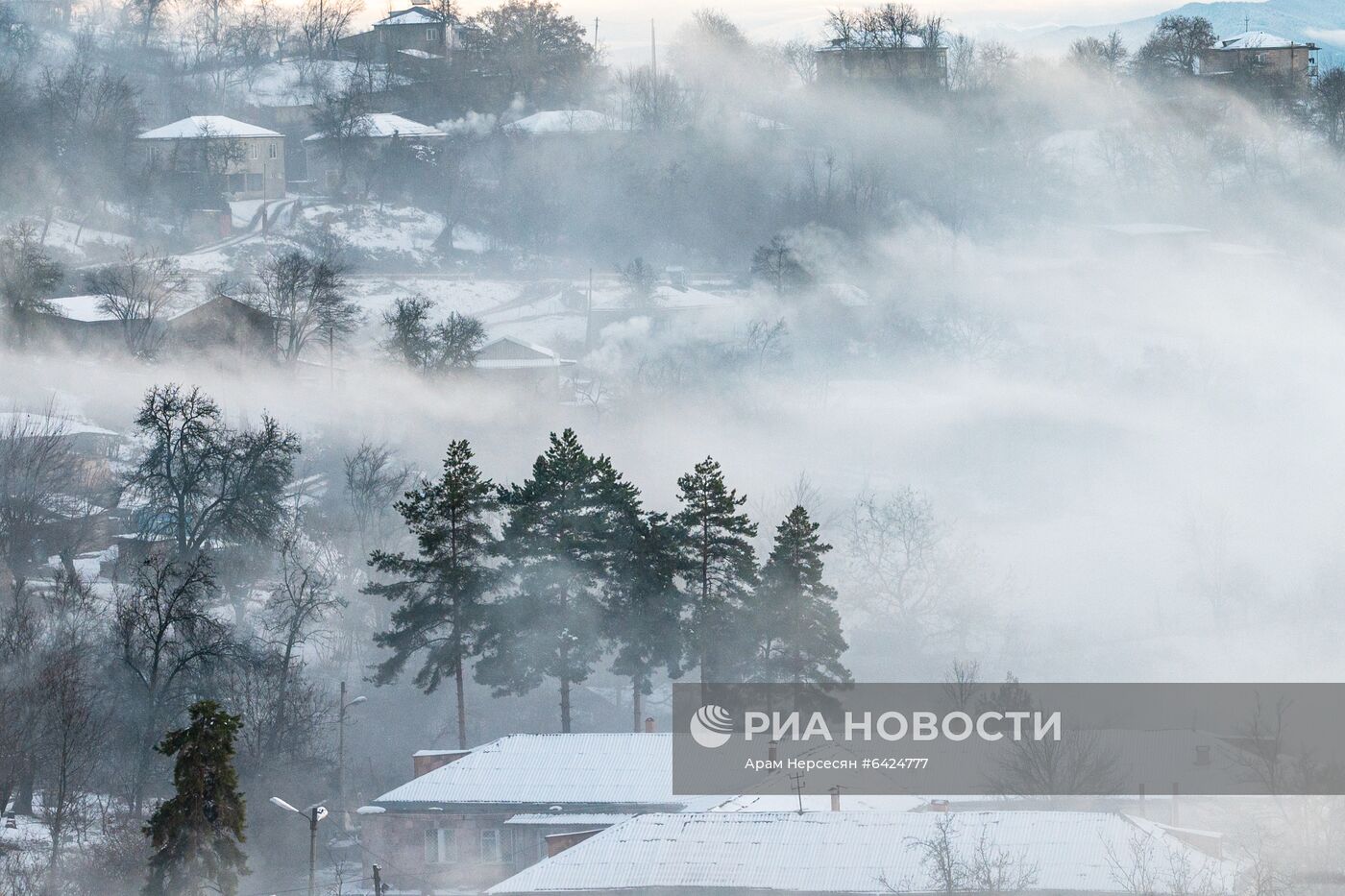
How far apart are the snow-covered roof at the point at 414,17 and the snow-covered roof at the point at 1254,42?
39730 mm

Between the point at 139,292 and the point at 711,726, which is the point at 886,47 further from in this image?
the point at 711,726

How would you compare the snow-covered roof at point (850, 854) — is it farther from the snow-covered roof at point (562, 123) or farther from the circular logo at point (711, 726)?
the snow-covered roof at point (562, 123)

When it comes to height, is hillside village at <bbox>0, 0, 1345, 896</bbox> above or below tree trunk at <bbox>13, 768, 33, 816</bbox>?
above

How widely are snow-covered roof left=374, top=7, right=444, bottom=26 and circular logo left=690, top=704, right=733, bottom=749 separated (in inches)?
2774

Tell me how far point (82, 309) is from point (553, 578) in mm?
32593

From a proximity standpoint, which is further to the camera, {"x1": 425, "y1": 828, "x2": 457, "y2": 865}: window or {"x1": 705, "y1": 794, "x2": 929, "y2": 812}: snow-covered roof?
{"x1": 425, "y1": 828, "x2": 457, "y2": 865}: window

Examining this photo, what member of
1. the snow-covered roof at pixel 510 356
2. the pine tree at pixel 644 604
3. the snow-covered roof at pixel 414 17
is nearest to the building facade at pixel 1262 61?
the snow-covered roof at pixel 414 17

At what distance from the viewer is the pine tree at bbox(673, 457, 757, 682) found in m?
38.3

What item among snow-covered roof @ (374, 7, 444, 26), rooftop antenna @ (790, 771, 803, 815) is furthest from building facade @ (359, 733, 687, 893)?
snow-covered roof @ (374, 7, 444, 26)

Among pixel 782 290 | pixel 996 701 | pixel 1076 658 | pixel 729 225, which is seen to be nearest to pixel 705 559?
pixel 996 701

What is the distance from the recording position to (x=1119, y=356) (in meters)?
83.0

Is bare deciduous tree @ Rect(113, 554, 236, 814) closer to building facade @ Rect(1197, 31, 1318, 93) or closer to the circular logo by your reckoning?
the circular logo

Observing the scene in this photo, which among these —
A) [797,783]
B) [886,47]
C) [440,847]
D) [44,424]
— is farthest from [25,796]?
[886,47]

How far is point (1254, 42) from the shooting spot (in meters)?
107
